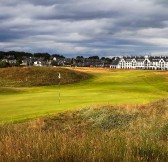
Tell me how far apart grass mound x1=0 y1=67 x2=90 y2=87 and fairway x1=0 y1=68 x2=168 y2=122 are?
2.50 metres

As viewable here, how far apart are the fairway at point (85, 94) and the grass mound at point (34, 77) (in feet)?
8.19

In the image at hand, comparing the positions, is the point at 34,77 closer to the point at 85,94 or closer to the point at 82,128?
the point at 85,94

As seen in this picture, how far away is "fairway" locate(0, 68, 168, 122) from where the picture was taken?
1040 inches

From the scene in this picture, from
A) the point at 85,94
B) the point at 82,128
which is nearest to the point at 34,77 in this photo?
the point at 85,94

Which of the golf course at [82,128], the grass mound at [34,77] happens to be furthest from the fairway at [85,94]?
the grass mound at [34,77]

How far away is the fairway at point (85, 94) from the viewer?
1040 inches

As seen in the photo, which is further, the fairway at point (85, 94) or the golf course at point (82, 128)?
the fairway at point (85, 94)

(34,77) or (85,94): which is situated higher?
(34,77)

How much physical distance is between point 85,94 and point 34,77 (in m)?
25.7

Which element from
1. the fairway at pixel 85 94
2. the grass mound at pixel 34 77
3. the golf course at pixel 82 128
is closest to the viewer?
the golf course at pixel 82 128

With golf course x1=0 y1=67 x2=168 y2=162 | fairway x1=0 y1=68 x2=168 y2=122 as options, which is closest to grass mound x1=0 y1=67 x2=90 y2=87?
golf course x1=0 y1=67 x2=168 y2=162

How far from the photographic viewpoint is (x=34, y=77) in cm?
6488

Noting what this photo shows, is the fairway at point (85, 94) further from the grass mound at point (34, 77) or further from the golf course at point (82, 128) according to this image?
the grass mound at point (34, 77)

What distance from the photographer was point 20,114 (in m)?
24.2
